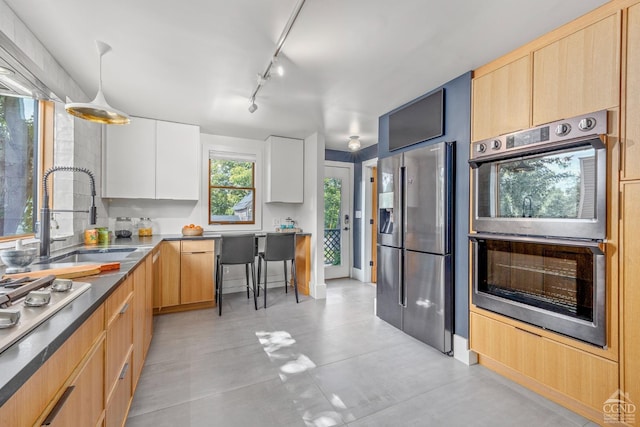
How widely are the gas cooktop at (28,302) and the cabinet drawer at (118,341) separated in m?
0.25

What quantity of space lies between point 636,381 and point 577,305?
386mm

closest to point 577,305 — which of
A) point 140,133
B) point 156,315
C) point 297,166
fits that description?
point 297,166

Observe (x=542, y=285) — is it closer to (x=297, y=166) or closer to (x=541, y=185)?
(x=541, y=185)

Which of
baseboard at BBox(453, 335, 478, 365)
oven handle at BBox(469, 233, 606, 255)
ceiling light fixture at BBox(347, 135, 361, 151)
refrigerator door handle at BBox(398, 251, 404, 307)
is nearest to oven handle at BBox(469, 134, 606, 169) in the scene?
oven handle at BBox(469, 233, 606, 255)

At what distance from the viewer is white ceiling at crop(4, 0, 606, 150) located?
1564 mm

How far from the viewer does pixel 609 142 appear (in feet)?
4.90

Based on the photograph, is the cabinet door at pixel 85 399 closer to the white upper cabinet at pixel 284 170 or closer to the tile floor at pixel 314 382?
the tile floor at pixel 314 382

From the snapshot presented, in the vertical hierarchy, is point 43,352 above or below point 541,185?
below

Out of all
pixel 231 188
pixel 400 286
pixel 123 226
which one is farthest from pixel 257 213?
pixel 400 286

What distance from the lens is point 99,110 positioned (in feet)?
5.79

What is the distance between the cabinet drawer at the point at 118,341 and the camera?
120 centimetres

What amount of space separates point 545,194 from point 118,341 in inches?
97.6

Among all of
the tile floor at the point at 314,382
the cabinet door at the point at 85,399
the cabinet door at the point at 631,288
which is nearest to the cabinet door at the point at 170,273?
the tile floor at the point at 314,382

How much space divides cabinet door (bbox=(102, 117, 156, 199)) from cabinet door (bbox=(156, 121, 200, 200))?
0.07 m
